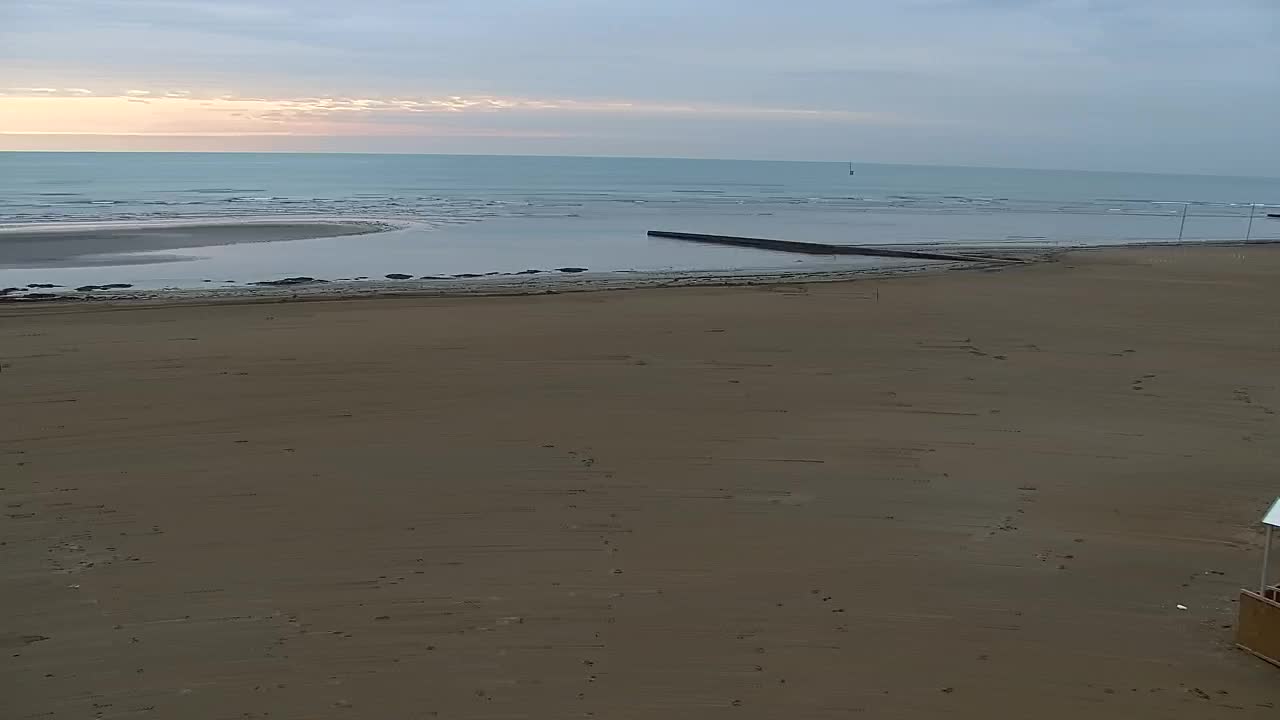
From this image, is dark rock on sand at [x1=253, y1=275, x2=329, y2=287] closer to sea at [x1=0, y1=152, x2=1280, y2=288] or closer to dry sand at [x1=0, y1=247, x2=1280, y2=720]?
sea at [x1=0, y1=152, x2=1280, y2=288]

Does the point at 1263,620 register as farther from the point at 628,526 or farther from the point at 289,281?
the point at 289,281

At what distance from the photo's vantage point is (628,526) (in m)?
5.70

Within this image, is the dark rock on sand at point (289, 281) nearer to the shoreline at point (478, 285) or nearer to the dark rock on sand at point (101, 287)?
the shoreline at point (478, 285)

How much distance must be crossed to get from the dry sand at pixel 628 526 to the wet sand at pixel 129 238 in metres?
12.3

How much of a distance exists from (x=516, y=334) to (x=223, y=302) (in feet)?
17.8

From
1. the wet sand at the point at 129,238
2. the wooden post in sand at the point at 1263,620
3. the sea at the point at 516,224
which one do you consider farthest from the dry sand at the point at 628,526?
the wet sand at the point at 129,238

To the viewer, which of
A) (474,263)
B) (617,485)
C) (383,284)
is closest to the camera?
(617,485)

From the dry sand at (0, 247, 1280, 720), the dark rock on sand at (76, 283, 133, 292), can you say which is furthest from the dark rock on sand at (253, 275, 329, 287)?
the dry sand at (0, 247, 1280, 720)

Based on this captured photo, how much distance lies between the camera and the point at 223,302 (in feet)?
48.0

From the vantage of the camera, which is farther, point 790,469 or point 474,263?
point 474,263

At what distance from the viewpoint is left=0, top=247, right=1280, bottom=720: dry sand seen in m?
4.04

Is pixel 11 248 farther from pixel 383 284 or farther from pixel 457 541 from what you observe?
pixel 457 541

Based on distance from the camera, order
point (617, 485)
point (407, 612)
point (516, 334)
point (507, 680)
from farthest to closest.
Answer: point (516, 334) → point (617, 485) → point (407, 612) → point (507, 680)

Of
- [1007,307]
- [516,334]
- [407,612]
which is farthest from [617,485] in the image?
[1007,307]
